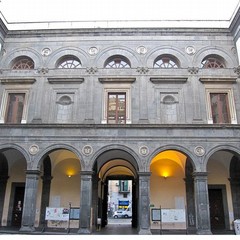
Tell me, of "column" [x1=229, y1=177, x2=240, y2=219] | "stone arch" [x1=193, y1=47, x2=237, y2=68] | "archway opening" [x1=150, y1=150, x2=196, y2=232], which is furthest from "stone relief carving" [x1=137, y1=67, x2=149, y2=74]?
"column" [x1=229, y1=177, x2=240, y2=219]

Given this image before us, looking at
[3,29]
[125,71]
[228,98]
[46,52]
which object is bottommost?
[228,98]

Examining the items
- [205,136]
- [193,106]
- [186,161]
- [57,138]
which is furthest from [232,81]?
[57,138]

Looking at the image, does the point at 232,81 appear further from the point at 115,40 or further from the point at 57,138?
the point at 57,138

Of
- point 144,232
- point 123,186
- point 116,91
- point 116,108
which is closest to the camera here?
point 144,232

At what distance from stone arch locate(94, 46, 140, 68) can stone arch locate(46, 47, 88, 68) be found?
89cm

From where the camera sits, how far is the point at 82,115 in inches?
695

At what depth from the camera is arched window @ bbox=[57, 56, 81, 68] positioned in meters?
19.4

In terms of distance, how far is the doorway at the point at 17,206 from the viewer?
1892 centimetres

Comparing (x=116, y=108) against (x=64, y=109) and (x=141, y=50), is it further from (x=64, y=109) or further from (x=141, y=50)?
(x=141, y=50)

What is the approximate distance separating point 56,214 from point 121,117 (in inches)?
277

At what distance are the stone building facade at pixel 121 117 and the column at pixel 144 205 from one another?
0.18 ft

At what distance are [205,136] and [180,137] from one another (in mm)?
1474

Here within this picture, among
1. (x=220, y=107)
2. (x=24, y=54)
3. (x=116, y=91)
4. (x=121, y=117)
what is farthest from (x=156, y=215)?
(x=24, y=54)

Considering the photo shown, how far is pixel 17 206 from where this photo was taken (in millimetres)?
19219
